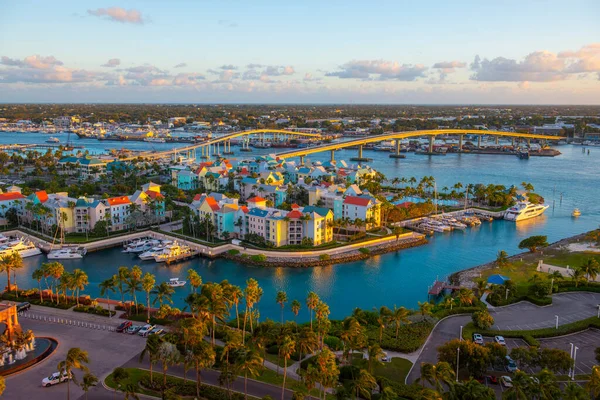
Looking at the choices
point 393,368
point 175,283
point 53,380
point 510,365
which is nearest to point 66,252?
point 175,283

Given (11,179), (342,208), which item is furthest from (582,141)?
(11,179)

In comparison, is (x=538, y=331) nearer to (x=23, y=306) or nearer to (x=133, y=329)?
(x=133, y=329)

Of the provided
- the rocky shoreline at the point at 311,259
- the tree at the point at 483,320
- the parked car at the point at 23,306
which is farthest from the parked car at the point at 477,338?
the parked car at the point at 23,306

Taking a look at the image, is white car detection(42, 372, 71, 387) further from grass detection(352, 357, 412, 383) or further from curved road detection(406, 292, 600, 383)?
curved road detection(406, 292, 600, 383)

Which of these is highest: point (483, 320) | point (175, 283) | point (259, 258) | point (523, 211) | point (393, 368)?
point (483, 320)

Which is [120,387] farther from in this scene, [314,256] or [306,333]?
[314,256]

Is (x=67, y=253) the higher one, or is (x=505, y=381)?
(x=505, y=381)

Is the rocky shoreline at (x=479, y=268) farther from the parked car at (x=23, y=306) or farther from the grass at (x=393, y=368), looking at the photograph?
the parked car at (x=23, y=306)
